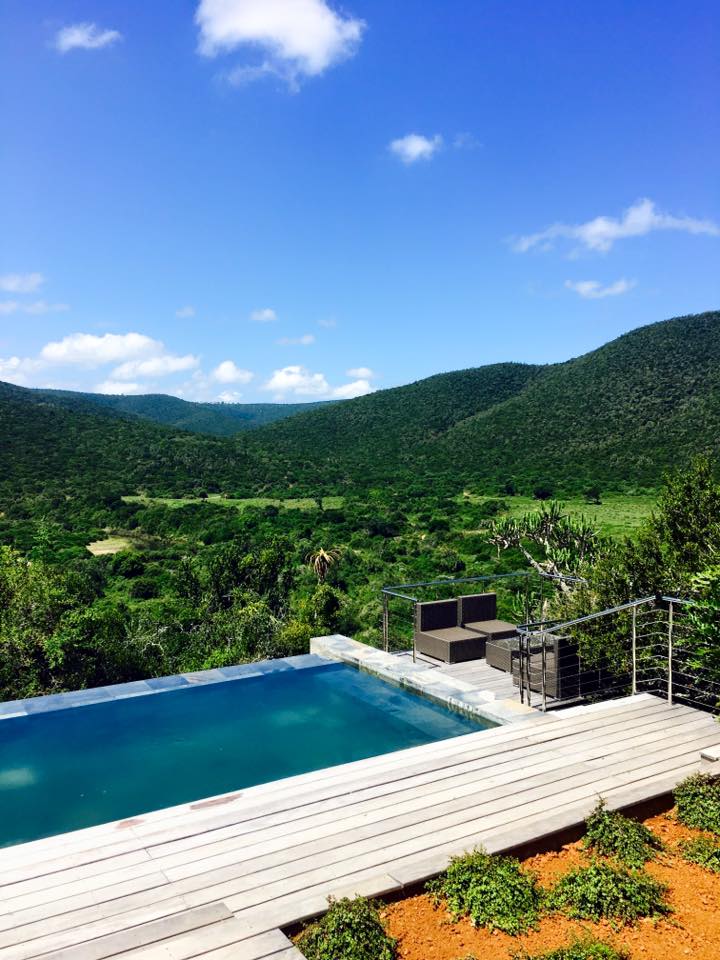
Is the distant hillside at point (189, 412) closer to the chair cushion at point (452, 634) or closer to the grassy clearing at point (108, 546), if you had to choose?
the grassy clearing at point (108, 546)

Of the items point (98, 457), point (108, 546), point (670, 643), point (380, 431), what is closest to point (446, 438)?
point (380, 431)

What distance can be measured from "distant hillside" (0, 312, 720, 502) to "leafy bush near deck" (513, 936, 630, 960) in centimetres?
3685

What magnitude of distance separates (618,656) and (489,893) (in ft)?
11.8

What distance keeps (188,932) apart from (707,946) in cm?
226

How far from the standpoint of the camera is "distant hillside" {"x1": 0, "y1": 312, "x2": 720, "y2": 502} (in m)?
41.8

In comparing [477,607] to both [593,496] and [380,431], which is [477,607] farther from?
[380,431]

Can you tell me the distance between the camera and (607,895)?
3.06 m

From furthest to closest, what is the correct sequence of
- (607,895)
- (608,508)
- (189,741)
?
1. (608,508)
2. (189,741)
3. (607,895)

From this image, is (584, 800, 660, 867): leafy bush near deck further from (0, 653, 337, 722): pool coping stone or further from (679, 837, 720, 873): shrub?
(0, 653, 337, 722): pool coping stone

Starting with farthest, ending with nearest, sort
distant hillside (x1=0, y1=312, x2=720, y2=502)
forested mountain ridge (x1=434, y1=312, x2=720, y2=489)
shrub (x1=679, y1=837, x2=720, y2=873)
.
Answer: forested mountain ridge (x1=434, y1=312, x2=720, y2=489)
distant hillside (x1=0, y1=312, x2=720, y2=502)
shrub (x1=679, y1=837, x2=720, y2=873)

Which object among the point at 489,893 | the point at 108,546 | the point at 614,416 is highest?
the point at 614,416

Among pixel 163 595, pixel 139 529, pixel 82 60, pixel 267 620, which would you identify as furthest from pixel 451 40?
pixel 139 529

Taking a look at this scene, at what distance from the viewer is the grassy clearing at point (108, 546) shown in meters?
25.8

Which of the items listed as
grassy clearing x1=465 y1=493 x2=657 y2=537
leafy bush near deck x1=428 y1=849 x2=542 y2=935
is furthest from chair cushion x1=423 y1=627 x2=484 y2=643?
grassy clearing x1=465 y1=493 x2=657 y2=537
